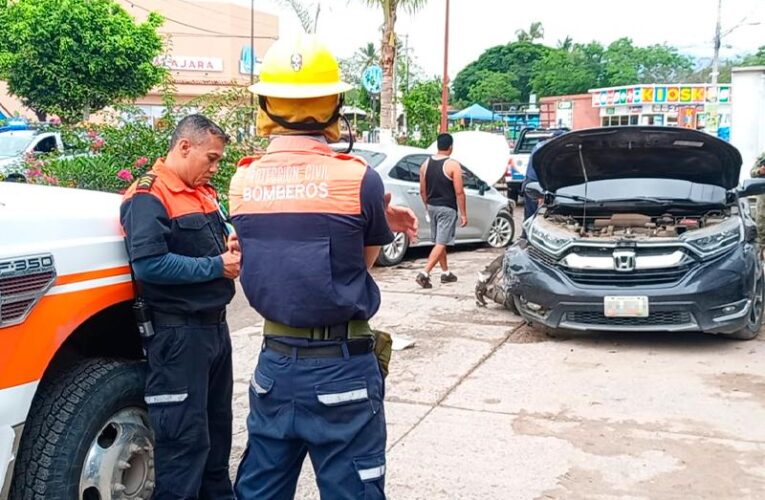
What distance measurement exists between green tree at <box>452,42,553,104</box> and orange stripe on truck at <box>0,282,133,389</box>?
80.5m

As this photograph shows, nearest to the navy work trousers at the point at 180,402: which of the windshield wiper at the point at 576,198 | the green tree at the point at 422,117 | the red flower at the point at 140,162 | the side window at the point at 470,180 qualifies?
the windshield wiper at the point at 576,198

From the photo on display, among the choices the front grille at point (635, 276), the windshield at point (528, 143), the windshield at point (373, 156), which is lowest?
the front grille at point (635, 276)

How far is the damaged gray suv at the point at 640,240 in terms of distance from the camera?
250 inches

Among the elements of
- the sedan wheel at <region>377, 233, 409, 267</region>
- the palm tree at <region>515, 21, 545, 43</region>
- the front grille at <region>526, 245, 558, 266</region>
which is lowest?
the sedan wheel at <region>377, 233, 409, 267</region>

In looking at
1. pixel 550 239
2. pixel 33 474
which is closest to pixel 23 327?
pixel 33 474

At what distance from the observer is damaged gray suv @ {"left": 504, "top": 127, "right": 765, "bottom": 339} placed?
635 centimetres

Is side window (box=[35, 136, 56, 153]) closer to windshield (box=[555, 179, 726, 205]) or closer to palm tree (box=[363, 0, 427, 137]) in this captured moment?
palm tree (box=[363, 0, 427, 137])

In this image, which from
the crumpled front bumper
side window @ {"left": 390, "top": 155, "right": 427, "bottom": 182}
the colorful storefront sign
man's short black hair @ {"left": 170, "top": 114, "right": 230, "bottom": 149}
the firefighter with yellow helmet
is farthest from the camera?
the colorful storefront sign

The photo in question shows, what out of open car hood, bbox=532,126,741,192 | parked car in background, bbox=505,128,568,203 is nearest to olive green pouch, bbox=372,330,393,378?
open car hood, bbox=532,126,741,192

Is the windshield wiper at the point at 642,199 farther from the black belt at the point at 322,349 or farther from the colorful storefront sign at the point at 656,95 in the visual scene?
the colorful storefront sign at the point at 656,95

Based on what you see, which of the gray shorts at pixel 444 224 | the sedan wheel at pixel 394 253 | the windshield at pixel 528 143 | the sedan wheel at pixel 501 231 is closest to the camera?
the gray shorts at pixel 444 224

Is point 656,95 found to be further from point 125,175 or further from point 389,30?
point 125,175

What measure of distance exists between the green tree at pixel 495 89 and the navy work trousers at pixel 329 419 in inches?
2847

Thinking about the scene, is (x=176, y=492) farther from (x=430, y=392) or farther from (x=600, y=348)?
(x=600, y=348)
